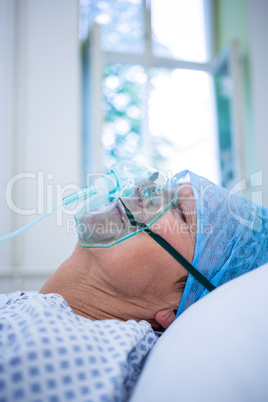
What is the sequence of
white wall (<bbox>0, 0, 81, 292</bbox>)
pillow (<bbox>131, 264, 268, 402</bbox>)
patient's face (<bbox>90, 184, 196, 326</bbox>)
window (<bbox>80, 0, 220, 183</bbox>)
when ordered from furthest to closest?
window (<bbox>80, 0, 220, 183</bbox>) < white wall (<bbox>0, 0, 81, 292</bbox>) < patient's face (<bbox>90, 184, 196, 326</bbox>) < pillow (<bbox>131, 264, 268, 402</bbox>)

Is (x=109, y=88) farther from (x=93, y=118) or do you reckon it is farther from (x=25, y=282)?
(x=25, y=282)

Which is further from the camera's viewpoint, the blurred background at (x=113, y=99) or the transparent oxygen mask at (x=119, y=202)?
the blurred background at (x=113, y=99)

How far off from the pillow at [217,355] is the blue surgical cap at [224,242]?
26 centimetres

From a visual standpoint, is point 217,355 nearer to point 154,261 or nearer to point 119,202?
point 154,261

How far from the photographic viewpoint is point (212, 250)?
105 centimetres

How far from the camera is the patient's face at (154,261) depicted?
997 millimetres

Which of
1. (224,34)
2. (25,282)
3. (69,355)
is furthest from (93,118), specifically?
(69,355)

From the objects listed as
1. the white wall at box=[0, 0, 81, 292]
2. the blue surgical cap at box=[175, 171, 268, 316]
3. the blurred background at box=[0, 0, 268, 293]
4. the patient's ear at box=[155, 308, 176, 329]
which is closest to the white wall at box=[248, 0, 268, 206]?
the blurred background at box=[0, 0, 268, 293]

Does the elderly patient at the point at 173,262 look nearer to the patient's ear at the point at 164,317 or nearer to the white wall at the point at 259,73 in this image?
the patient's ear at the point at 164,317

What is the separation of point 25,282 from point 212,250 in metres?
1.89

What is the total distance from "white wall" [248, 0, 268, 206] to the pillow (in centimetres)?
315

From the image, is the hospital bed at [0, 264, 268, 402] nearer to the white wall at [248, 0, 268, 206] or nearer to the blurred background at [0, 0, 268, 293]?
the blurred background at [0, 0, 268, 293]

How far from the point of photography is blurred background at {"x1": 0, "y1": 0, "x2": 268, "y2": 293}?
2777mm

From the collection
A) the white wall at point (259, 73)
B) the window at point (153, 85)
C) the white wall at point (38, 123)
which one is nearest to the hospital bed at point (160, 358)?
the white wall at point (38, 123)
